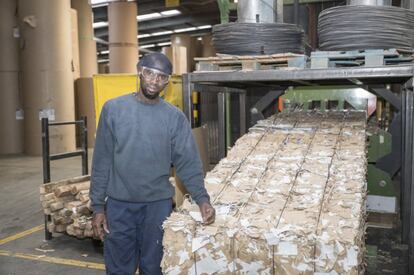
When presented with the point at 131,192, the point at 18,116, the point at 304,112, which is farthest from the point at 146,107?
the point at 18,116

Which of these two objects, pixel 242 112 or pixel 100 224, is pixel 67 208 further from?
pixel 242 112

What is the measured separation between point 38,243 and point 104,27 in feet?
54.1

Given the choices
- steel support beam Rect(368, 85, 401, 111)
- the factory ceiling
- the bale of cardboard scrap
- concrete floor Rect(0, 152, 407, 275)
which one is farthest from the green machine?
the factory ceiling

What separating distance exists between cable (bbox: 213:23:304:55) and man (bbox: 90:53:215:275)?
4.80 ft

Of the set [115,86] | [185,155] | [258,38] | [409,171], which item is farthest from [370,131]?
[185,155]

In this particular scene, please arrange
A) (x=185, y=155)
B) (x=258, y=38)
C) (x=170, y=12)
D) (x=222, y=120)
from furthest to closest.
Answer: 1. (x=170, y=12)
2. (x=222, y=120)
3. (x=258, y=38)
4. (x=185, y=155)

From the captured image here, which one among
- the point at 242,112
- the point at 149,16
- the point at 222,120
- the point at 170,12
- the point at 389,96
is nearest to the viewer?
the point at 389,96

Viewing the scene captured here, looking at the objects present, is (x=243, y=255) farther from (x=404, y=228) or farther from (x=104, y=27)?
(x=104, y=27)

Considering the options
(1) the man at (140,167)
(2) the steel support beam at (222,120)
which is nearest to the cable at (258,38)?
(1) the man at (140,167)

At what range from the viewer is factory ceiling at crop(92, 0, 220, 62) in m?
15.1

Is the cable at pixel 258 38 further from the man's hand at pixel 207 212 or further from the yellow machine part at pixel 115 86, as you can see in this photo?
the man's hand at pixel 207 212

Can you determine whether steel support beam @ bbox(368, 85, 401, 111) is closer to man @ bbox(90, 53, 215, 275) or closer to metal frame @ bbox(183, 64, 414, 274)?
metal frame @ bbox(183, 64, 414, 274)

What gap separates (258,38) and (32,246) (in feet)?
11.3

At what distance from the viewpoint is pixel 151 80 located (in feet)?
8.98
